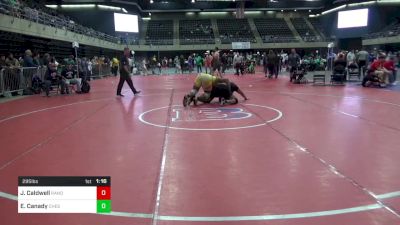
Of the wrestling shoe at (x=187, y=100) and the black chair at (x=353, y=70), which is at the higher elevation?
the black chair at (x=353, y=70)

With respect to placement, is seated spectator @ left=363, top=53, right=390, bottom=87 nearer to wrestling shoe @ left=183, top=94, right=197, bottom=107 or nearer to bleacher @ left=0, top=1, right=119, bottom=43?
wrestling shoe @ left=183, top=94, right=197, bottom=107

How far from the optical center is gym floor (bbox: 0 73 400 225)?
3.74 m

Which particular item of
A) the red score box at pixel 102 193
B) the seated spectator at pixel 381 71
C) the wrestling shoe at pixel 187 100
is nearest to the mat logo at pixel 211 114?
the wrestling shoe at pixel 187 100

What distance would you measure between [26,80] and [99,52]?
2877cm

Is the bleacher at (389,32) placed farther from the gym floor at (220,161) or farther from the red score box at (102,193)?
the red score box at (102,193)

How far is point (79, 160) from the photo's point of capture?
5.59 meters

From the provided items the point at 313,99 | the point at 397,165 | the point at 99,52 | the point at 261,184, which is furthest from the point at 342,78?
the point at 99,52

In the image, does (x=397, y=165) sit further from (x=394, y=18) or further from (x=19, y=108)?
(x=394, y=18)

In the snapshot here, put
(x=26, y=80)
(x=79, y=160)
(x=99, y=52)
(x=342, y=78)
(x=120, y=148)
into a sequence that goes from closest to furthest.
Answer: (x=79, y=160) < (x=120, y=148) < (x=26, y=80) < (x=342, y=78) < (x=99, y=52)

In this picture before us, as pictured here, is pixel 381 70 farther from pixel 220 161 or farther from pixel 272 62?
pixel 220 161
